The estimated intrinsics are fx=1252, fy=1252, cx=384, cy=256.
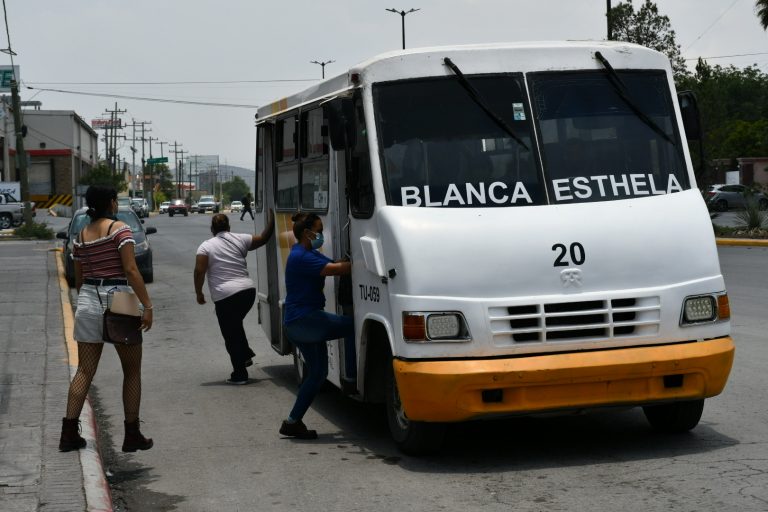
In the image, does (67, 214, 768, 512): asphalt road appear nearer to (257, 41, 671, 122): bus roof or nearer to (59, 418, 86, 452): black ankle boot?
(59, 418, 86, 452): black ankle boot

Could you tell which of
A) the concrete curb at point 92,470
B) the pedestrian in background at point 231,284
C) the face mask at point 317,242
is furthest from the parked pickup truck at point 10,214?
the face mask at point 317,242

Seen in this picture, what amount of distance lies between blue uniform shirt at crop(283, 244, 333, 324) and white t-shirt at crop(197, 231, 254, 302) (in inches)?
121

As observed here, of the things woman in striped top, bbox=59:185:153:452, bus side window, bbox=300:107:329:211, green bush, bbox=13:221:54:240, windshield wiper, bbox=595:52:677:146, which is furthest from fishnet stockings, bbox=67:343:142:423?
green bush, bbox=13:221:54:240

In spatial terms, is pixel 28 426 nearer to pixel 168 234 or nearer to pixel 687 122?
pixel 687 122

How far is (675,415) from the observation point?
8297 millimetres

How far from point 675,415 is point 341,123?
2932mm

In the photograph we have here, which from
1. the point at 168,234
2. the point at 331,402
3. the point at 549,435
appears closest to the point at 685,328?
the point at 549,435

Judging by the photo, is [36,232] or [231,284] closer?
[231,284]

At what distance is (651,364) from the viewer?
7527 millimetres

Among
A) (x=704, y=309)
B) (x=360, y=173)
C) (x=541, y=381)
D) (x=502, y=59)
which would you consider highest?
(x=502, y=59)

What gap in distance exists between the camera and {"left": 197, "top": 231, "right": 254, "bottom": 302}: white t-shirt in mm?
11750

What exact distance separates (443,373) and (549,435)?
159 centimetres

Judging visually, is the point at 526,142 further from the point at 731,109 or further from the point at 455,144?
the point at 731,109

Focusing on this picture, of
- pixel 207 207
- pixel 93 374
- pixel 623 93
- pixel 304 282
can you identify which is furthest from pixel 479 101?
pixel 207 207
